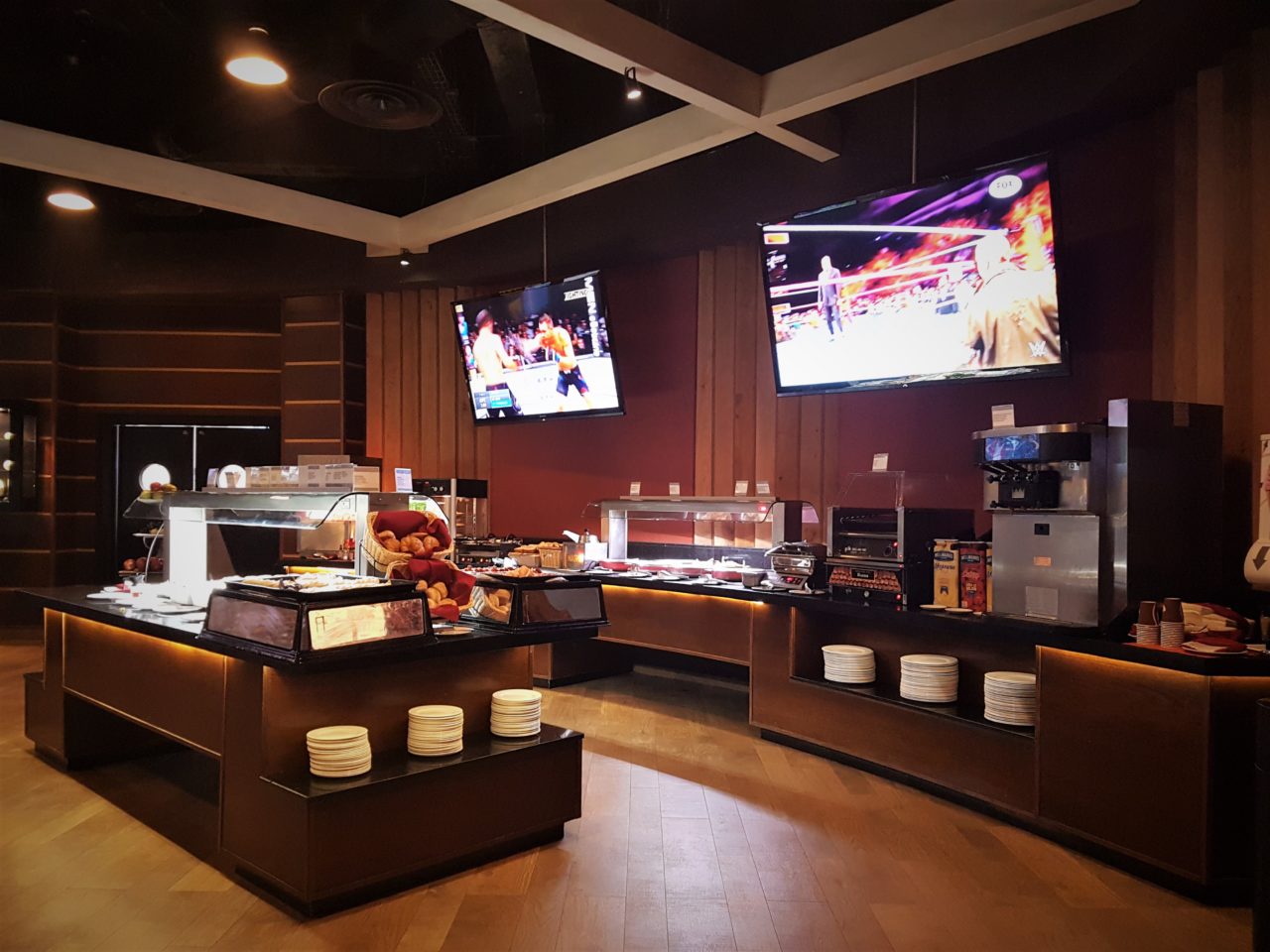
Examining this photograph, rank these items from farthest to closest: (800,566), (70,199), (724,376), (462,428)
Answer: (462,428)
(70,199)
(724,376)
(800,566)

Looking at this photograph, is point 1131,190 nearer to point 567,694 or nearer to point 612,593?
point 612,593

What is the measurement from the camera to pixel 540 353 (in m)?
6.76

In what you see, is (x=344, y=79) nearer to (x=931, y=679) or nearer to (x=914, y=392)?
(x=914, y=392)

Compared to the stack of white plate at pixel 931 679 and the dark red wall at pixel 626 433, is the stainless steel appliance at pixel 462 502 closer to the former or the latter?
the dark red wall at pixel 626 433

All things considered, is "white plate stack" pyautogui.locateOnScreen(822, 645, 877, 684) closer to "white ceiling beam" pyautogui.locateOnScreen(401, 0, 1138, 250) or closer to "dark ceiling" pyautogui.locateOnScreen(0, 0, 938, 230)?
"white ceiling beam" pyautogui.locateOnScreen(401, 0, 1138, 250)

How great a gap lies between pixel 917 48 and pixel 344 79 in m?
2.99

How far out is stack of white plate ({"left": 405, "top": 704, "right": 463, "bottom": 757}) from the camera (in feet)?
10.3

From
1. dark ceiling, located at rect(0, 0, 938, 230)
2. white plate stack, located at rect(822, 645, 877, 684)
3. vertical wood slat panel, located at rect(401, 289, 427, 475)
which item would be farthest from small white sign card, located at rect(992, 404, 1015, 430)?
vertical wood slat panel, located at rect(401, 289, 427, 475)

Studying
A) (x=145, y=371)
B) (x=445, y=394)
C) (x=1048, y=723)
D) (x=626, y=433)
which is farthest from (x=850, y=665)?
(x=145, y=371)

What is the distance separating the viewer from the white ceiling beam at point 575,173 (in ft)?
16.7

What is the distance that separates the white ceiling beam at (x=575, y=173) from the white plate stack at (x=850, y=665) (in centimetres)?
278

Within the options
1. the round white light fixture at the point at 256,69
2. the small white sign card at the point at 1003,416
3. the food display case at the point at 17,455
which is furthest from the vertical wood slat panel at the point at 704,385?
the food display case at the point at 17,455

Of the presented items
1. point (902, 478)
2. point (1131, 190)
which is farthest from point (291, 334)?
point (1131, 190)

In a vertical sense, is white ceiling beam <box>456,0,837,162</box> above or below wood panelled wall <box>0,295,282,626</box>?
above
